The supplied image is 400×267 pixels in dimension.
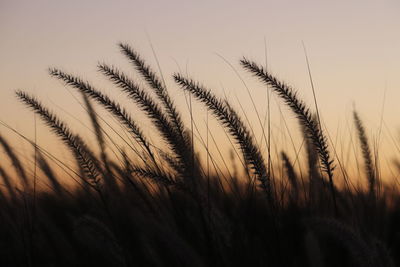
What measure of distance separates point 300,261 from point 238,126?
2.00ft

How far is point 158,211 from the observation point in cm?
215

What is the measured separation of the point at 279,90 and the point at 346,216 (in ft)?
2.12

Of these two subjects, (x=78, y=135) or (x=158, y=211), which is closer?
(x=158, y=211)

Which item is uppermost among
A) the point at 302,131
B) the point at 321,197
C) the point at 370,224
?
the point at 302,131

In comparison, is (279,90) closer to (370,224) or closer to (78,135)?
(370,224)

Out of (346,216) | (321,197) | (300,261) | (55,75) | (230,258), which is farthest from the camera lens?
(321,197)

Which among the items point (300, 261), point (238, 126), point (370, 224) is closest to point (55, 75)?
point (238, 126)

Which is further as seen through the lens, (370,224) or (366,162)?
(366,162)

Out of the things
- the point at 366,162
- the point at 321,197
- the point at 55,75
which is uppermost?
the point at 55,75

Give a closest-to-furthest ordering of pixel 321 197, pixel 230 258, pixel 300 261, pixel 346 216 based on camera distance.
A: pixel 230 258, pixel 300 261, pixel 346 216, pixel 321 197

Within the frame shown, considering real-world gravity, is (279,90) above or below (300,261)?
above

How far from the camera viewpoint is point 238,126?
195 cm

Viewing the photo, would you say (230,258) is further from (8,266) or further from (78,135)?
(8,266)

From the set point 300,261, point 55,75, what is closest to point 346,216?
point 300,261
